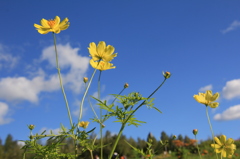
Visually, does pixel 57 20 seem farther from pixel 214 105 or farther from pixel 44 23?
pixel 214 105

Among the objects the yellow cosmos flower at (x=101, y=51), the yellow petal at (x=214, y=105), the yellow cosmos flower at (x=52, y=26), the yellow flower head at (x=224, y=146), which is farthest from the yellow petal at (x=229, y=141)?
the yellow cosmos flower at (x=52, y=26)

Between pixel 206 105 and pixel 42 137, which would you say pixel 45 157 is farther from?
pixel 206 105

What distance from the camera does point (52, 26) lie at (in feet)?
5.85

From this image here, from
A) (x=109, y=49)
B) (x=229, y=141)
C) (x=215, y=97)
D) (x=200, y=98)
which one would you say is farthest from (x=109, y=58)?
(x=229, y=141)

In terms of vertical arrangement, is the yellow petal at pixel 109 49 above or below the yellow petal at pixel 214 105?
above

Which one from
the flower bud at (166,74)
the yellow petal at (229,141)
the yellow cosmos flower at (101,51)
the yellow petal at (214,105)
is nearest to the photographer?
the flower bud at (166,74)

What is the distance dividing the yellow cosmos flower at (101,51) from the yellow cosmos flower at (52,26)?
272 mm

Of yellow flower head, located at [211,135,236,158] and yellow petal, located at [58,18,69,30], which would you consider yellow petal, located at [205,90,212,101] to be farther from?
yellow petal, located at [58,18,69,30]

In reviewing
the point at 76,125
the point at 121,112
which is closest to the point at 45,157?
the point at 76,125

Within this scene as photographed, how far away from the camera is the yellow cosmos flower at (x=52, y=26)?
1.77m

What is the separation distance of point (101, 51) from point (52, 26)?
412 mm

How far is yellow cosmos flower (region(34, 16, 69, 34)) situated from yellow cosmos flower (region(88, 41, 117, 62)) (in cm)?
27

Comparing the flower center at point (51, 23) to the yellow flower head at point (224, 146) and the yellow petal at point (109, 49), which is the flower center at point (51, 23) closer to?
the yellow petal at point (109, 49)

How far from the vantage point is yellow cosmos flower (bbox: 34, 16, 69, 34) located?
177 cm
